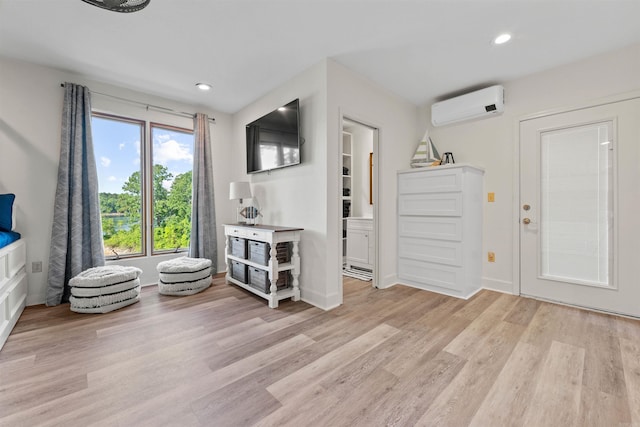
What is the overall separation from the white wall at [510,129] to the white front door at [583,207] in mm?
113

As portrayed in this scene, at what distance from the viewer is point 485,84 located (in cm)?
315

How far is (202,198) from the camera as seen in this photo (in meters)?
3.72

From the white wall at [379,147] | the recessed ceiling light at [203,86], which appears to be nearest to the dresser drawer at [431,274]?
the white wall at [379,147]

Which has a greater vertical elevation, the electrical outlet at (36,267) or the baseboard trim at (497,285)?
the electrical outlet at (36,267)

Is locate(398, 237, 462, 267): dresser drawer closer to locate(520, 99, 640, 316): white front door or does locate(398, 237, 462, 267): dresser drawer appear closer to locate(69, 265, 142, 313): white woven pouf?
locate(520, 99, 640, 316): white front door

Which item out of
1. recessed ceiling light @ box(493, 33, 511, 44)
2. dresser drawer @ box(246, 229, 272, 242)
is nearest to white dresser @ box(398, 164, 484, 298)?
recessed ceiling light @ box(493, 33, 511, 44)

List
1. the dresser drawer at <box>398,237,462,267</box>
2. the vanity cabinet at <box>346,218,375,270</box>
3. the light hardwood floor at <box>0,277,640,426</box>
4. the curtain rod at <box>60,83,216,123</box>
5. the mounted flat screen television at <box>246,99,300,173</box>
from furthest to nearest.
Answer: the vanity cabinet at <box>346,218,375,270</box>, the curtain rod at <box>60,83,216,123</box>, the dresser drawer at <box>398,237,462,267</box>, the mounted flat screen television at <box>246,99,300,173</box>, the light hardwood floor at <box>0,277,640,426</box>

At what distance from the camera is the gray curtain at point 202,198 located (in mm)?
3701

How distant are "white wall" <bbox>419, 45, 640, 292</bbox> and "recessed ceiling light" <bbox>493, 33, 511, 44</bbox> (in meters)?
0.91

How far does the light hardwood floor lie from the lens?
4.26ft

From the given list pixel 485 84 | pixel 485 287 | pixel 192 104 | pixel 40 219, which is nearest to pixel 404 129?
pixel 485 84

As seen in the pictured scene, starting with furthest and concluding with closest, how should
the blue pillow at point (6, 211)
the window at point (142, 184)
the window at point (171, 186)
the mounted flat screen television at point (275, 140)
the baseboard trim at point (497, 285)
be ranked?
1. the window at point (171, 186)
2. the window at point (142, 184)
3. the baseboard trim at point (497, 285)
4. the mounted flat screen television at point (275, 140)
5. the blue pillow at point (6, 211)

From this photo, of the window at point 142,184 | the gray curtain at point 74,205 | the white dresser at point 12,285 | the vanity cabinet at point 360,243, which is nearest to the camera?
the white dresser at point 12,285

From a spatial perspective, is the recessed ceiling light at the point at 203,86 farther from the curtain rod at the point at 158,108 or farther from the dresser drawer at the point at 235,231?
the dresser drawer at the point at 235,231
